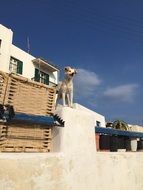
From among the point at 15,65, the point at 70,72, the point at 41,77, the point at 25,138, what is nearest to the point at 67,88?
the point at 70,72

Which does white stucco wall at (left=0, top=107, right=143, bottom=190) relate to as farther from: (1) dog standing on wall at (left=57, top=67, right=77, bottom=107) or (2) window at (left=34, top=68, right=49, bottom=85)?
(2) window at (left=34, top=68, right=49, bottom=85)

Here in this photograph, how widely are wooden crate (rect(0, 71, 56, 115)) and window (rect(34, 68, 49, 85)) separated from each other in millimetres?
20754

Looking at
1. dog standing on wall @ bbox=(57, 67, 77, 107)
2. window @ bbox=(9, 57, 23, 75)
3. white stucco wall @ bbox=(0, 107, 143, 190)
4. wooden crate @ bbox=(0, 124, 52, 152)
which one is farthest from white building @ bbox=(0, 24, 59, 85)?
wooden crate @ bbox=(0, 124, 52, 152)

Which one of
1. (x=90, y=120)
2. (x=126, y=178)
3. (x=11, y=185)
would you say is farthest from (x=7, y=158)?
(x=126, y=178)

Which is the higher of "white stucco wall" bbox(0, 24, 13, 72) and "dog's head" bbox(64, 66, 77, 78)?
"white stucco wall" bbox(0, 24, 13, 72)

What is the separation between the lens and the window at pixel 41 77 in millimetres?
29544

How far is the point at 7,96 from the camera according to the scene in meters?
7.47

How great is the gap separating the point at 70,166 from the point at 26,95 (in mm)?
2342

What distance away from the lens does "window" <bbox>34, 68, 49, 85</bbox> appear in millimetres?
29544

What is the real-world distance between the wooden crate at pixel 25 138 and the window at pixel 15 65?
18.4 m

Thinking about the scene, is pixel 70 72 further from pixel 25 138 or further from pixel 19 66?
pixel 19 66

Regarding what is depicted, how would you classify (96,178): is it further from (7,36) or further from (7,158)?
(7,36)

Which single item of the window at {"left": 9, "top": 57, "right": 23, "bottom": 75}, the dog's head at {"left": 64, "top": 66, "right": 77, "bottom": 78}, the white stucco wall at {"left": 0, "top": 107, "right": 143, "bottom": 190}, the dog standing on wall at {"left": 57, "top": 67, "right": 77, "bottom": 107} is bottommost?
the white stucco wall at {"left": 0, "top": 107, "right": 143, "bottom": 190}

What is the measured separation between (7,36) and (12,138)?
18.5m
